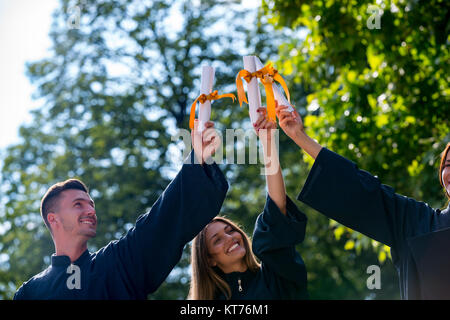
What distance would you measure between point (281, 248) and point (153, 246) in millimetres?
749

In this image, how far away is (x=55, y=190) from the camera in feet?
10.7

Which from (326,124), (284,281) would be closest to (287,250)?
(284,281)

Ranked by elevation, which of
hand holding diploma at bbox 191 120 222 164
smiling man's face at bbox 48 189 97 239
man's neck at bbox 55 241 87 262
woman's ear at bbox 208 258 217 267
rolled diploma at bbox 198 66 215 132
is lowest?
woman's ear at bbox 208 258 217 267

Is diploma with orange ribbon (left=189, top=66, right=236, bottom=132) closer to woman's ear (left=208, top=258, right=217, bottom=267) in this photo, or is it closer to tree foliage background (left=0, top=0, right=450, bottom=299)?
woman's ear (left=208, top=258, right=217, bottom=267)

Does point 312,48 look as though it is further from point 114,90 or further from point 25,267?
point 25,267

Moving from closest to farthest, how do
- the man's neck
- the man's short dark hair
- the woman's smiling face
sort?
1. the man's neck
2. the man's short dark hair
3. the woman's smiling face

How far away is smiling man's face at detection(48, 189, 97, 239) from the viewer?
3.14 meters

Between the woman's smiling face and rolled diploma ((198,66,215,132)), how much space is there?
0.98 m

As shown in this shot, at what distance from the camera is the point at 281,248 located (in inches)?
129

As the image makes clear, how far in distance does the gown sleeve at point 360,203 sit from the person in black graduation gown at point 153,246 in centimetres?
48

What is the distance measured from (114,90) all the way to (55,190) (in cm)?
843

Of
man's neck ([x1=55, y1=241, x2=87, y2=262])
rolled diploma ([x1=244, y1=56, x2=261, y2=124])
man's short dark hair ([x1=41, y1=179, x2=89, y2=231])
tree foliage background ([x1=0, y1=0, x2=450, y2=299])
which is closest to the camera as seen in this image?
rolled diploma ([x1=244, y1=56, x2=261, y2=124])

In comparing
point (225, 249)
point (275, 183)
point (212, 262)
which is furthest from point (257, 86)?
point (212, 262)

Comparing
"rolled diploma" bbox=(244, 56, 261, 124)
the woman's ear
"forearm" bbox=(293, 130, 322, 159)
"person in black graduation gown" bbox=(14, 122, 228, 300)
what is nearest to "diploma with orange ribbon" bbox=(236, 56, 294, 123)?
"rolled diploma" bbox=(244, 56, 261, 124)
